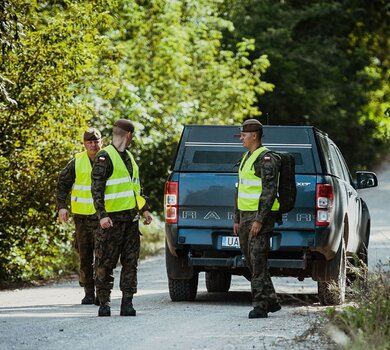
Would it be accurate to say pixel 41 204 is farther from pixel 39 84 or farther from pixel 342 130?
pixel 342 130

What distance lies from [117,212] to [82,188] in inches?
80.6

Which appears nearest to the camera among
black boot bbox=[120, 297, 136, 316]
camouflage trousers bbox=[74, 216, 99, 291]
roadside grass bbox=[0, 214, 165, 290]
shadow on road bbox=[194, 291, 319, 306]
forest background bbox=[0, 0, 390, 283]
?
black boot bbox=[120, 297, 136, 316]

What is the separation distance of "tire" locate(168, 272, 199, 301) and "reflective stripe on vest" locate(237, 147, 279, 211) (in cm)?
206

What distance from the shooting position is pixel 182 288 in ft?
A: 44.4

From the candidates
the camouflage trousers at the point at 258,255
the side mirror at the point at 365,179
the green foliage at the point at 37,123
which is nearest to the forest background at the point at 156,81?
the green foliage at the point at 37,123

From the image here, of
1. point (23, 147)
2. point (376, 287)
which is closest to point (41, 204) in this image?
point (23, 147)

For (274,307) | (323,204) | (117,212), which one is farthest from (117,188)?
(323,204)

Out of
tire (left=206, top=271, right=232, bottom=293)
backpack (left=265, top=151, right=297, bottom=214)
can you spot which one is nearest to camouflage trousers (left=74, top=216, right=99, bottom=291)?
tire (left=206, top=271, right=232, bottom=293)

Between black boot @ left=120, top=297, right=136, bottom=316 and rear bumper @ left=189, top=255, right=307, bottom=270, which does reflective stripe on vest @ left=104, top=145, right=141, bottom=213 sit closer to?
black boot @ left=120, top=297, right=136, bottom=316

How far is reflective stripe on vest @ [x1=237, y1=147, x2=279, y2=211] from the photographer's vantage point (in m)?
11.6

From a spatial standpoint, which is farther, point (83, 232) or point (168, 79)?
point (168, 79)

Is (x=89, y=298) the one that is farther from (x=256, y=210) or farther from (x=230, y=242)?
(x=256, y=210)

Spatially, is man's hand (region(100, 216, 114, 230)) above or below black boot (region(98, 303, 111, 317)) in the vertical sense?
above

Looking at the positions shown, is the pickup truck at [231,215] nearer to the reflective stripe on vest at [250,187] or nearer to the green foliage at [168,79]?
the reflective stripe on vest at [250,187]
